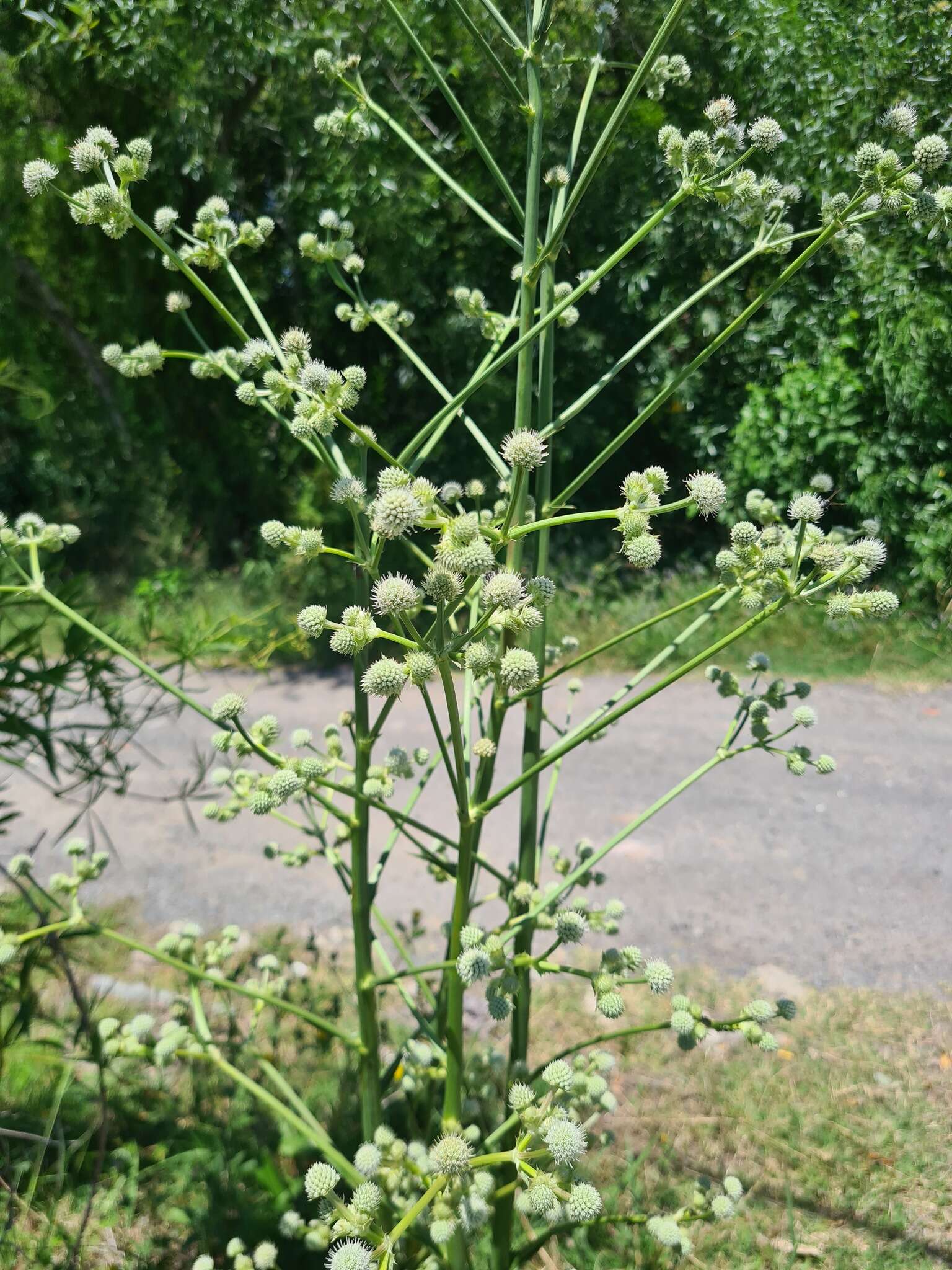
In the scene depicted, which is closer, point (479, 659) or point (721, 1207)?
point (479, 659)

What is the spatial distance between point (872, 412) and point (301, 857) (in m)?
5.45

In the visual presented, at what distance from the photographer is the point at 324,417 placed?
974 millimetres

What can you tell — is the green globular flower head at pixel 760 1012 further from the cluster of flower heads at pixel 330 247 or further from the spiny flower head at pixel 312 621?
the cluster of flower heads at pixel 330 247

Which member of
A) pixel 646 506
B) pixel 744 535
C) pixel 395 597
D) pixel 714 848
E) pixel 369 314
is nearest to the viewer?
pixel 395 597

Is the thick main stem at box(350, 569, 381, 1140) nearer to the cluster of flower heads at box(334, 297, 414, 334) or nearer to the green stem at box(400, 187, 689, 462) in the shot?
the green stem at box(400, 187, 689, 462)

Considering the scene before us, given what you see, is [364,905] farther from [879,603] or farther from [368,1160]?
[879,603]

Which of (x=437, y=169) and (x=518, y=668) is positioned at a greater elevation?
(x=437, y=169)

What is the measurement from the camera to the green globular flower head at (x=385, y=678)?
92 centimetres

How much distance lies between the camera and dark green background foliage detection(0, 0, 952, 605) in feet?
17.1

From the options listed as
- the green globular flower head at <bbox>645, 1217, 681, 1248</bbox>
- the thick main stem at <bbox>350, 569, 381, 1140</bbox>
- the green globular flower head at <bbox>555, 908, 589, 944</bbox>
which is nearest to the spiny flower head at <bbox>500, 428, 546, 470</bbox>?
the thick main stem at <bbox>350, 569, 381, 1140</bbox>

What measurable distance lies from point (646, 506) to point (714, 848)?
11.2 ft

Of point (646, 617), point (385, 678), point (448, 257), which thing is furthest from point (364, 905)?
point (448, 257)

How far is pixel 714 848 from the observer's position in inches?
159

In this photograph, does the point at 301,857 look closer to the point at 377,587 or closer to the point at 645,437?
the point at 377,587
